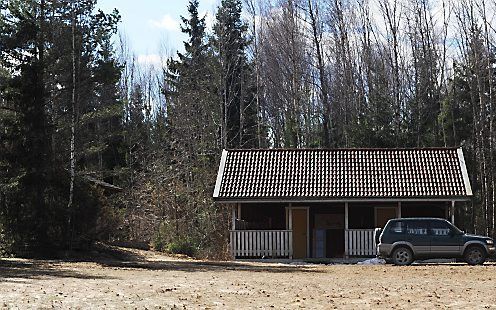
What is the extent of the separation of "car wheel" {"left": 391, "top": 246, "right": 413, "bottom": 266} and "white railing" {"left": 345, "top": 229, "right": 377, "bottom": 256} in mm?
3530

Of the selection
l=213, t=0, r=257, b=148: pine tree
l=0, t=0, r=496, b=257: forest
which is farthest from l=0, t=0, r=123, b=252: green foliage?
l=213, t=0, r=257, b=148: pine tree

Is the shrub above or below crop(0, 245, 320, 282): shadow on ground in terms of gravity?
above

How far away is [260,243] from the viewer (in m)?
32.3

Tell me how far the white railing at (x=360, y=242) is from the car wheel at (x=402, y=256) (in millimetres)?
3530

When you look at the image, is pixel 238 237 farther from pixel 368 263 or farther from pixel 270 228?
pixel 368 263

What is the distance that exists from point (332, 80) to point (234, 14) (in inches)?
315

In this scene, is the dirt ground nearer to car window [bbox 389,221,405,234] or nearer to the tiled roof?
car window [bbox 389,221,405,234]

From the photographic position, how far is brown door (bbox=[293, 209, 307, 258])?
109 ft

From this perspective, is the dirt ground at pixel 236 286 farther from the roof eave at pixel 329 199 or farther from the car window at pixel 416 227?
the roof eave at pixel 329 199

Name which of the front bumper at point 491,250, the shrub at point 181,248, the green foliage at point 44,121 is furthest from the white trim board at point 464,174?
the green foliage at point 44,121

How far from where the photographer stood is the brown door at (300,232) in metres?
33.3

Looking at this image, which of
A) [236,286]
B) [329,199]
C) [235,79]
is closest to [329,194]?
[329,199]

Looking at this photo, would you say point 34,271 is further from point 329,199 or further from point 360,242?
point 360,242

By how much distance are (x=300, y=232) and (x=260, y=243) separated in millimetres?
1982
